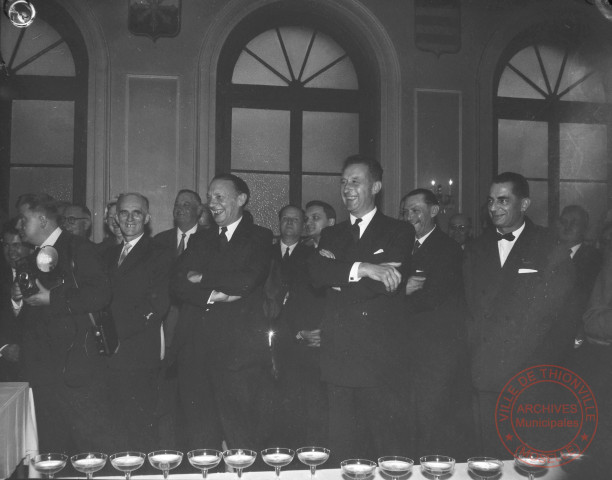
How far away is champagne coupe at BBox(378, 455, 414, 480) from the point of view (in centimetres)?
171

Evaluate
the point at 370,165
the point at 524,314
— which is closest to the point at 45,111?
the point at 370,165

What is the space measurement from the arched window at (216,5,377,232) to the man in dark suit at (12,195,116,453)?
3362 mm

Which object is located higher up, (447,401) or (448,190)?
(448,190)

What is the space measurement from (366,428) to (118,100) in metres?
4.33

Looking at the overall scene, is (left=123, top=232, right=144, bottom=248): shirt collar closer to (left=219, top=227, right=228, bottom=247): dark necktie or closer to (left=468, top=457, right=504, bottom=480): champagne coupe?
(left=219, top=227, right=228, bottom=247): dark necktie

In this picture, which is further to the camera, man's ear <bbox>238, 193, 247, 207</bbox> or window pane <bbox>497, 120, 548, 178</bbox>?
window pane <bbox>497, 120, 548, 178</bbox>

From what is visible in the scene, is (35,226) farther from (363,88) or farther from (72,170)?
(363,88)

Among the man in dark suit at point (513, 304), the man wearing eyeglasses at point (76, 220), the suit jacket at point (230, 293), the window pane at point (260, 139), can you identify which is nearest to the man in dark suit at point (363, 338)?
the man in dark suit at point (513, 304)

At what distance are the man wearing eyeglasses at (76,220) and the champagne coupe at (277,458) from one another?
3306mm

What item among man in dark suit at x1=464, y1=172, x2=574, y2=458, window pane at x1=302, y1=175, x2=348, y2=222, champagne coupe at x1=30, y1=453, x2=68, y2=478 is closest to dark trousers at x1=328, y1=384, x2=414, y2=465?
man in dark suit at x1=464, y1=172, x2=574, y2=458

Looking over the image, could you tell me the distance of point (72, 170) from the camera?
249 inches

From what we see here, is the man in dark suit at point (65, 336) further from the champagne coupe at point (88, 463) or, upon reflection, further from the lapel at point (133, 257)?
the champagne coupe at point (88, 463)

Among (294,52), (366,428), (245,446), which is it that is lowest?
(245,446)

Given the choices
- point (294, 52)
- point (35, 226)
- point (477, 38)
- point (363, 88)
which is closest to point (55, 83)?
point (294, 52)
